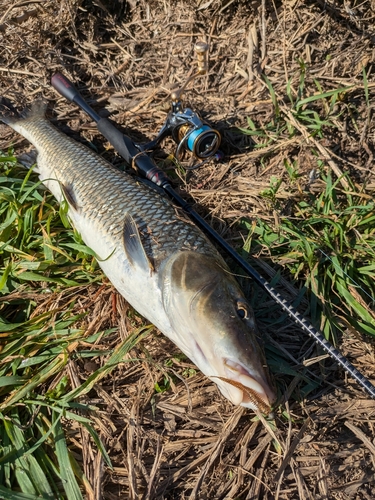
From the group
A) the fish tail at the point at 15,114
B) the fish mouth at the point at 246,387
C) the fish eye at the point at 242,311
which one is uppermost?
the fish tail at the point at 15,114

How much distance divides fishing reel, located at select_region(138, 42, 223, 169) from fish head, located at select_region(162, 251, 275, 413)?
4.29 ft

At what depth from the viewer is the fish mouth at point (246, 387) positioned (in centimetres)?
216

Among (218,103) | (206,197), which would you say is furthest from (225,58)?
(206,197)

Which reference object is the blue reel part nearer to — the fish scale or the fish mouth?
the fish scale

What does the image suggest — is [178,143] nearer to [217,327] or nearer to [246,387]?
[217,327]

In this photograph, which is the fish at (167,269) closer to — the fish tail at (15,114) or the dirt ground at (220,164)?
the dirt ground at (220,164)

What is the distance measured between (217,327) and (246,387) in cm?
35

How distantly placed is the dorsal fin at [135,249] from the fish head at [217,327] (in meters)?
0.16

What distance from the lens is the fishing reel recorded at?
3.51 metres

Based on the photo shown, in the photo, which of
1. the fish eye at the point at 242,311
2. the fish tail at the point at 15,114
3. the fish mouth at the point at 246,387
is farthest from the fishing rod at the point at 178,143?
the fish mouth at the point at 246,387

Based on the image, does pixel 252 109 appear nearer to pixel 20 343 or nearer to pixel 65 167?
pixel 65 167

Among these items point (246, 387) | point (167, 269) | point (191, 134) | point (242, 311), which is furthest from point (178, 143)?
point (246, 387)

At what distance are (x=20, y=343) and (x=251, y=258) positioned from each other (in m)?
A: 1.80

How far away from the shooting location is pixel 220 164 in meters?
3.79
